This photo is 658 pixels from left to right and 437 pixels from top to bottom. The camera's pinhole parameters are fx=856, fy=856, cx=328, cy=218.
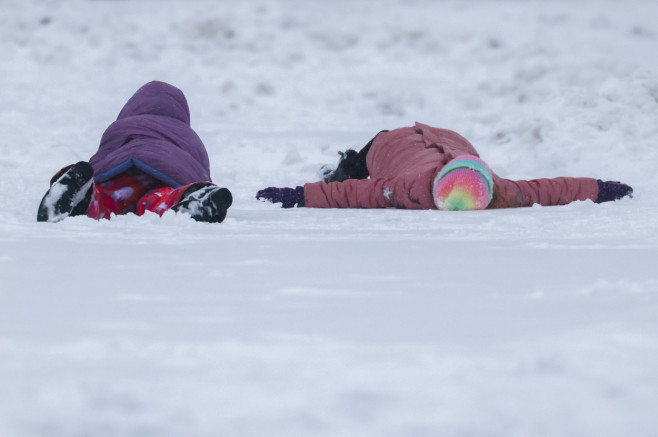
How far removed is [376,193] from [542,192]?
1.41ft

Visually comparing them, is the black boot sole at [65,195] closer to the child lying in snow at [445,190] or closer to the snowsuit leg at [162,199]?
the snowsuit leg at [162,199]

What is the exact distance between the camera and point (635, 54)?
4.65 metres

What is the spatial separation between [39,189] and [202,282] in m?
1.43

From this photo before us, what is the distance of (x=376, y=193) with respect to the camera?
7.29 ft

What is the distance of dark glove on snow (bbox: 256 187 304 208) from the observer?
2186mm

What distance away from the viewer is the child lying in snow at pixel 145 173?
157 cm

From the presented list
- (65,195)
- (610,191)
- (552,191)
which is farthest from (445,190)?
(65,195)

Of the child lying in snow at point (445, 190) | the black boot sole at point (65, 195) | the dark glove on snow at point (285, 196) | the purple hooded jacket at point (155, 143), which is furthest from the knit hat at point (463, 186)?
the black boot sole at point (65, 195)

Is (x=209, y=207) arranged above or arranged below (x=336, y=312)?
above

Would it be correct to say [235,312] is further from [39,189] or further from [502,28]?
[502,28]

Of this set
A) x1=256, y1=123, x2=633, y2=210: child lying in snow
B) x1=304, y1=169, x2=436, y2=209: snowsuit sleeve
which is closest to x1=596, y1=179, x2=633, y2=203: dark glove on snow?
x1=256, y1=123, x2=633, y2=210: child lying in snow

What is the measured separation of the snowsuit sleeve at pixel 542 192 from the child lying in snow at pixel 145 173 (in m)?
0.75

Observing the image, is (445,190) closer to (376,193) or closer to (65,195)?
(376,193)

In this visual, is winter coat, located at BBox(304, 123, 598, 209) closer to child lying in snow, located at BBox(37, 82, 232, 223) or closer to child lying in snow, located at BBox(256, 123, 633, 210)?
child lying in snow, located at BBox(256, 123, 633, 210)
